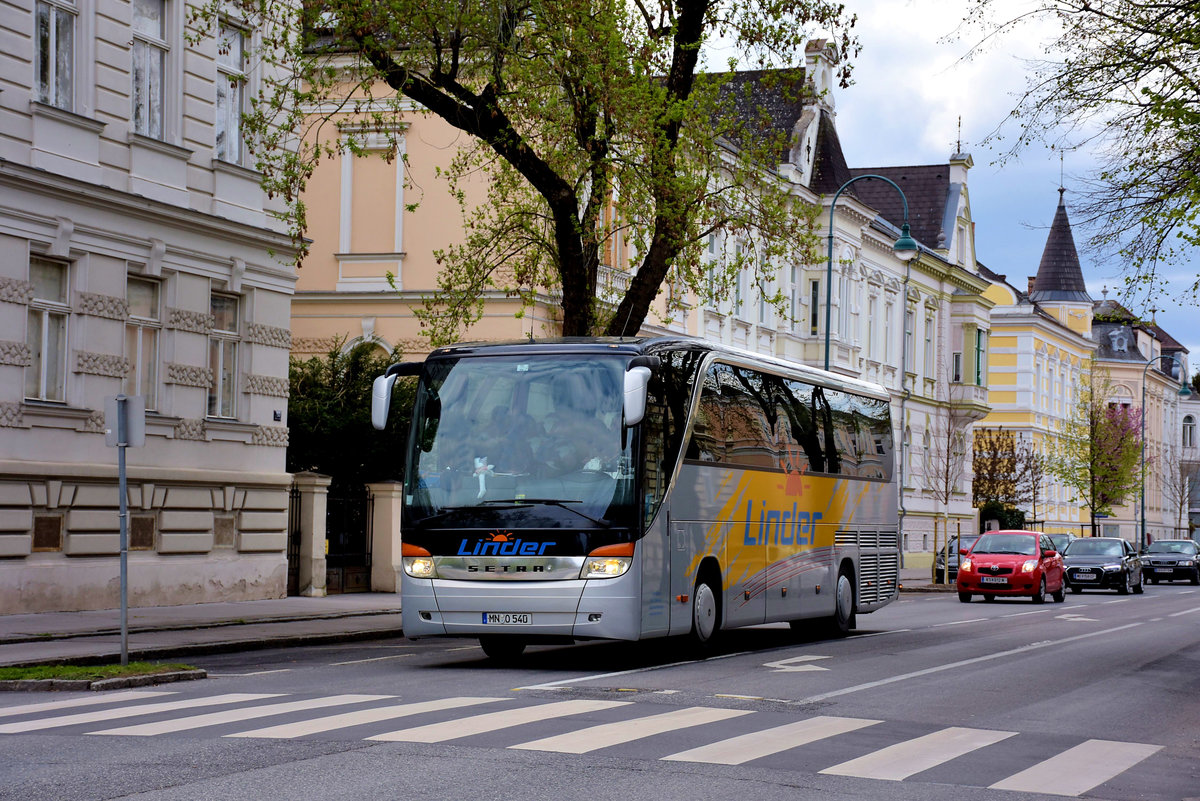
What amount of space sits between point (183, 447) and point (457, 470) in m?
9.85

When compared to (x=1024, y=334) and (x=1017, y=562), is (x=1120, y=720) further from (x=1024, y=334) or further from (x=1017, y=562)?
(x=1024, y=334)

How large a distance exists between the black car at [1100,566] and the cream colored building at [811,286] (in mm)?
9231

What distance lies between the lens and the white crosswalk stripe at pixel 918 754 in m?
9.79

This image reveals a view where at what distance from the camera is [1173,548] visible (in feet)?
200

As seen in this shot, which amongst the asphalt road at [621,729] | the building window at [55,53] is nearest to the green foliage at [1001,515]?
the asphalt road at [621,729]

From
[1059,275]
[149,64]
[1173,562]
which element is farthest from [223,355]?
[1059,275]

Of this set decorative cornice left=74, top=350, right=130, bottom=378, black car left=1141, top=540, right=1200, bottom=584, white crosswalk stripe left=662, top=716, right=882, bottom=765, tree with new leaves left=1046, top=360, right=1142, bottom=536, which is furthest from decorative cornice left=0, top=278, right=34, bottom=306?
tree with new leaves left=1046, top=360, right=1142, bottom=536

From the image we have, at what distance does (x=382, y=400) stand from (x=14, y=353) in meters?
7.30

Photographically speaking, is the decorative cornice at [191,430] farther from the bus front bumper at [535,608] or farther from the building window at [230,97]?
Answer: the bus front bumper at [535,608]

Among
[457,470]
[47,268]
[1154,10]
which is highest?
[1154,10]

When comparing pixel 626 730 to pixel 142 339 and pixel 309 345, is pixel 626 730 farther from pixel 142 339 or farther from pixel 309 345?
pixel 309 345

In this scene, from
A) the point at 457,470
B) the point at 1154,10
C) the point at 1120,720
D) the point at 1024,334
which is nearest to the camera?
the point at 1120,720

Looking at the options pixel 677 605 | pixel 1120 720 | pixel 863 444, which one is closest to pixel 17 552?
pixel 677 605

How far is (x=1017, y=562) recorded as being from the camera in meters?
36.4
